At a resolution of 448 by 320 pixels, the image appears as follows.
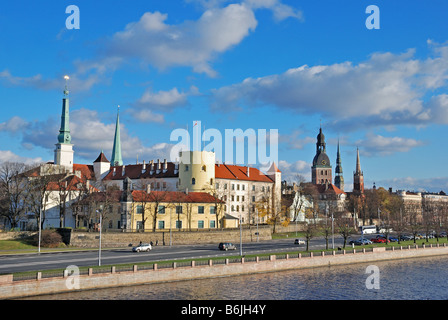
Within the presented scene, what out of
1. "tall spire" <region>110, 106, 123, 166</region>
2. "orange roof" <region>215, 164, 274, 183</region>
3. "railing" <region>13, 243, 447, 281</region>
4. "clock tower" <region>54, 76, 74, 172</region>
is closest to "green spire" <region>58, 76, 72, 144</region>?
"clock tower" <region>54, 76, 74, 172</region>

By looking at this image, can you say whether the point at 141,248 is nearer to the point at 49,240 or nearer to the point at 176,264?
the point at 49,240

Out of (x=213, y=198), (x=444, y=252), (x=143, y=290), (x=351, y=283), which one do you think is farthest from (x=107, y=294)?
(x=444, y=252)

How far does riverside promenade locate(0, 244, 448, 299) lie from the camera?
3906 centimetres

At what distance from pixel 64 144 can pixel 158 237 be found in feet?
206

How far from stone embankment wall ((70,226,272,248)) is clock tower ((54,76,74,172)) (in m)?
59.7

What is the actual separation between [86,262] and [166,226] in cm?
3814

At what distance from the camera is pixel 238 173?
128 metres

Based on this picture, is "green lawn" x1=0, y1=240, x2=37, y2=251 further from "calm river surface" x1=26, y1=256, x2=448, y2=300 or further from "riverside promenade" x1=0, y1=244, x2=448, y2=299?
"calm river surface" x1=26, y1=256, x2=448, y2=300

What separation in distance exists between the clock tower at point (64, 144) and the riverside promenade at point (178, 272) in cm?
8761

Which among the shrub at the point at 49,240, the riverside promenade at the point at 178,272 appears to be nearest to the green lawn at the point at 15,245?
the shrub at the point at 49,240

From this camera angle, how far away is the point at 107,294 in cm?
4159

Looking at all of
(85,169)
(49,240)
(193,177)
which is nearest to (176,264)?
(49,240)

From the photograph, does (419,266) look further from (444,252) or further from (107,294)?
(107,294)

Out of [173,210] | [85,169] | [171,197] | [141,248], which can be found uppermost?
[85,169]
